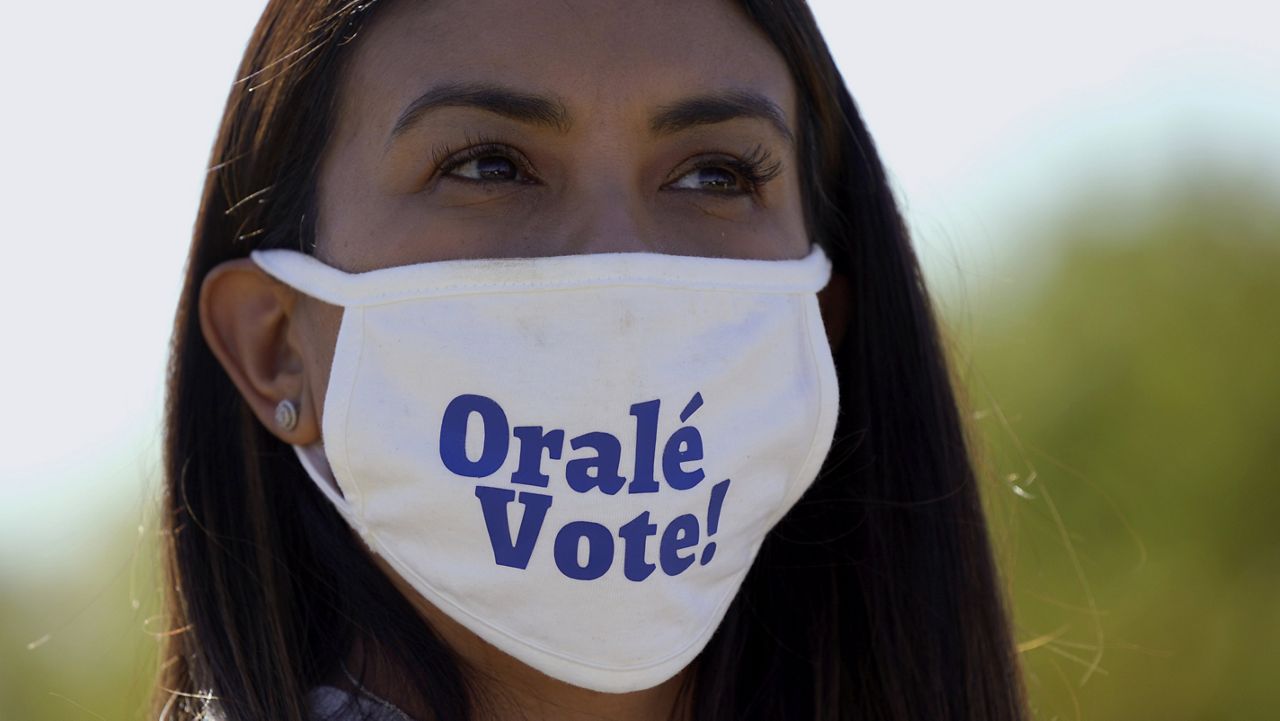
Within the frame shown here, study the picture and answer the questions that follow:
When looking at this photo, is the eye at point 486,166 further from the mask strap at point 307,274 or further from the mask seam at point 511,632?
the mask seam at point 511,632

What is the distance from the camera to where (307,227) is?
3.06 meters

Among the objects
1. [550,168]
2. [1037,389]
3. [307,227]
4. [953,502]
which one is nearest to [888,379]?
[953,502]

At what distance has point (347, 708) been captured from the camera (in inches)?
115

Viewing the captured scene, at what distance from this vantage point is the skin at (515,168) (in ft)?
9.39

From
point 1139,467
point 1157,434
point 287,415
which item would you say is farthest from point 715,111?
point 1157,434

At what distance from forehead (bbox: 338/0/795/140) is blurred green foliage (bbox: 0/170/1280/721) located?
538 centimetres

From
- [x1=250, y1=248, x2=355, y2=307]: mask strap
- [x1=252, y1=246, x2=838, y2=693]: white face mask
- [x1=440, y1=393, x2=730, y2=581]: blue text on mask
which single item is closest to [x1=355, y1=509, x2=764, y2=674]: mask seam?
[x1=252, y1=246, x2=838, y2=693]: white face mask

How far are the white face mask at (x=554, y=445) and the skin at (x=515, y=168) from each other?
4.4 inches

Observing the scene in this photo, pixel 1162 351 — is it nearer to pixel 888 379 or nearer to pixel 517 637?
pixel 888 379

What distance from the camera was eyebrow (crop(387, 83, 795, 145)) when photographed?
285cm

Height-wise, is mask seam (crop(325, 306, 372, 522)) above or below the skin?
below

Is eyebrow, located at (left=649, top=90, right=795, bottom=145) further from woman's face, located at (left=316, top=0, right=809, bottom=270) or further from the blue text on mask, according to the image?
the blue text on mask

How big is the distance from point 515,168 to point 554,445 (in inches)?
22.2

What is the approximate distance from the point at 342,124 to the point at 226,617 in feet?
3.26
